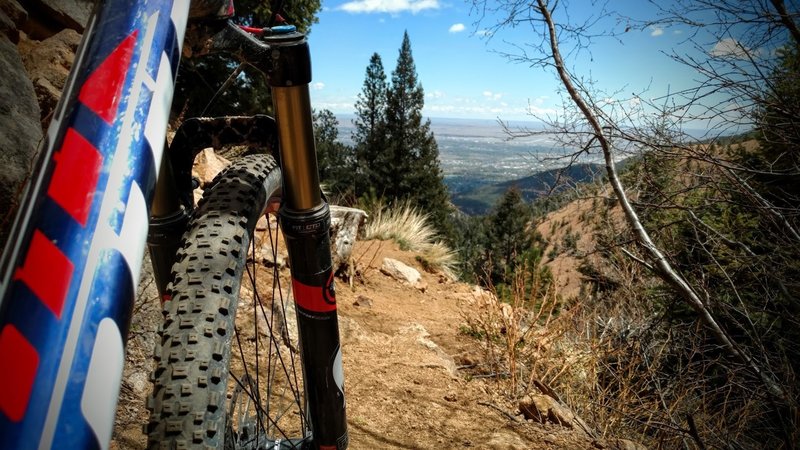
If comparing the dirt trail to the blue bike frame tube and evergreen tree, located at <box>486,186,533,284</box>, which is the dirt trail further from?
evergreen tree, located at <box>486,186,533,284</box>

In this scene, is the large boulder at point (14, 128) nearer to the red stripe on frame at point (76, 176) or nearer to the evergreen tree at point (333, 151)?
the red stripe on frame at point (76, 176)

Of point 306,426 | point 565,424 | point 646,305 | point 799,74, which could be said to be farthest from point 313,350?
point 646,305

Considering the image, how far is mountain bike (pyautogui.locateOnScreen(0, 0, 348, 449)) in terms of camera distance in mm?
417

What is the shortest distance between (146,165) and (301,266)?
0.59m

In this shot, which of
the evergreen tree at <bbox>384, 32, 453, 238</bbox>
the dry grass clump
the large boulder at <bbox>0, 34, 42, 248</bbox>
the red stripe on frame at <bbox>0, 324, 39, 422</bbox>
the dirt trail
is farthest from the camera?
the evergreen tree at <bbox>384, 32, 453, 238</bbox>

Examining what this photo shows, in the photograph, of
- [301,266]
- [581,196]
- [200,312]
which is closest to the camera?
[200,312]

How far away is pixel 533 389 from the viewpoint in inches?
113

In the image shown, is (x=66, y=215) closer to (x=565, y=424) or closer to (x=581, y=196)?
(x=565, y=424)

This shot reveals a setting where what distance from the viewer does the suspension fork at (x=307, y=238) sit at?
934 millimetres

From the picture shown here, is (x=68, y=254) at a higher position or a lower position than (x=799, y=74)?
lower

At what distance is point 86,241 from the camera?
0.46 m

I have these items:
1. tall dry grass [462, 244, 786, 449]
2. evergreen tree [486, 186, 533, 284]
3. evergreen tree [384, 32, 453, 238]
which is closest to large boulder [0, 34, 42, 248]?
tall dry grass [462, 244, 786, 449]

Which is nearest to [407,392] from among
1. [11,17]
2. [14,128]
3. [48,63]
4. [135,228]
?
[14,128]

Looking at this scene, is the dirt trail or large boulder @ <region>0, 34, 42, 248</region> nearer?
large boulder @ <region>0, 34, 42, 248</region>
